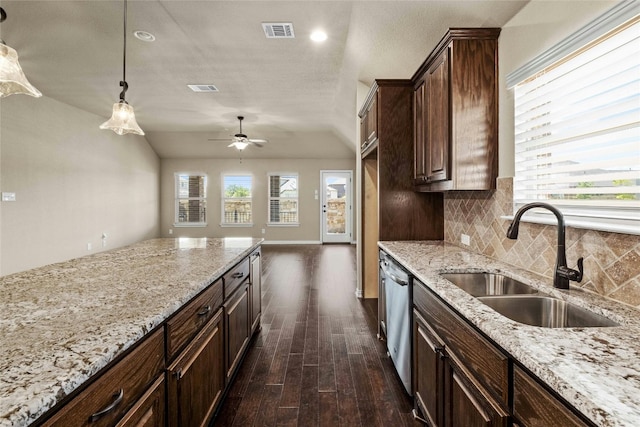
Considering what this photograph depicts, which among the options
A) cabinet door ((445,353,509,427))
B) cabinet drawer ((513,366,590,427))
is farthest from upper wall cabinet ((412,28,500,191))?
cabinet drawer ((513,366,590,427))

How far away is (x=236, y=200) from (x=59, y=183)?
4.47 m

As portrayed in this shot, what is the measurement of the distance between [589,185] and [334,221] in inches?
320

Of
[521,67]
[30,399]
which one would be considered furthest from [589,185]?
[30,399]

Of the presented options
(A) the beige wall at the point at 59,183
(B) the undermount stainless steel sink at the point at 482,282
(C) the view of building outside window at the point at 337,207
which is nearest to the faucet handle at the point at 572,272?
(B) the undermount stainless steel sink at the point at 482,282

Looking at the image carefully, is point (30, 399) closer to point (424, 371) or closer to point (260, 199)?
point (424, 371)

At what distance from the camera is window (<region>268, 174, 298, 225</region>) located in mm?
9602

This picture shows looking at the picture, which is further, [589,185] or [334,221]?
[334,221]

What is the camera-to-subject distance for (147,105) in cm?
593

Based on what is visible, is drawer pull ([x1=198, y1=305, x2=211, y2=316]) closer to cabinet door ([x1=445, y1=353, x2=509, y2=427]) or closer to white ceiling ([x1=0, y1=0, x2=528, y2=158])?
cabinet door ([x1=445, y1=353, x2=509, y2=427])

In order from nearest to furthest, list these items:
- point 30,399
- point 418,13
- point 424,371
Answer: point 30,399 → point 424,371 → point 418,13

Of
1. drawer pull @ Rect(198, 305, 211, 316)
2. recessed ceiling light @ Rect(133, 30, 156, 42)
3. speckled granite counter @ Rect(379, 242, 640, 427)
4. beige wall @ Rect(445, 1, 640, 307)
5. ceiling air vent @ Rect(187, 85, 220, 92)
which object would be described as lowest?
drawer pull @ Rect(198, 305, 211, 316)

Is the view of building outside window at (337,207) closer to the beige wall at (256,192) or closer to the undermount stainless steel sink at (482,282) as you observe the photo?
the beige wall at (256,192)

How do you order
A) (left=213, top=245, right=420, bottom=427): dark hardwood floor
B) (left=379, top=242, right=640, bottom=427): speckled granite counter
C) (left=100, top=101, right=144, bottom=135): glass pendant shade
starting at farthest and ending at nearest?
(left=100, top=101, right=144, bottom=135): glass pendant shade < (left=213, top=245, right=420, bottom=427): dark hardwood floor < (left=379, top=242, right=640, bottom=427): speckled granite counter

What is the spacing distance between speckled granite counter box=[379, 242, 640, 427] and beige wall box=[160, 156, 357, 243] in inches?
318
